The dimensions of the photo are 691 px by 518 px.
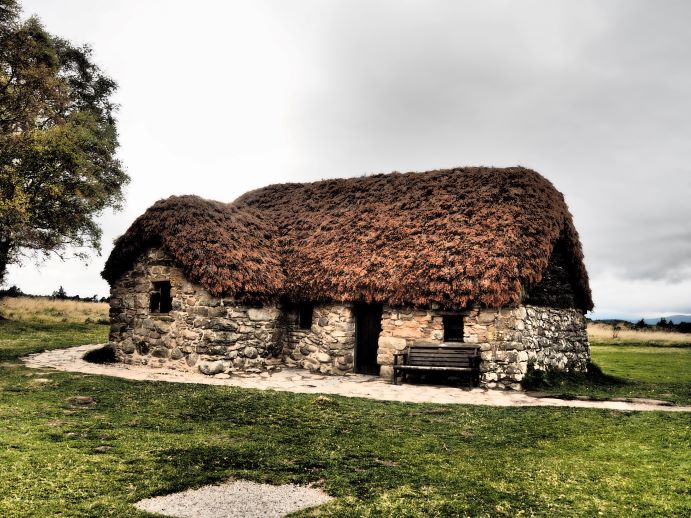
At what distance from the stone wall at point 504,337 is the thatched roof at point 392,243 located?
626mm

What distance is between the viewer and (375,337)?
55.9 feet

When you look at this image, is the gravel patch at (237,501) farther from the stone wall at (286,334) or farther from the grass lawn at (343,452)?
the stone wall at (286,334)

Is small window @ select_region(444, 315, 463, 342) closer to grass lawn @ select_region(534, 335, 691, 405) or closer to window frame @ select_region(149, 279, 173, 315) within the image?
grass lawn @ select_region(534, 335, 691, 405)

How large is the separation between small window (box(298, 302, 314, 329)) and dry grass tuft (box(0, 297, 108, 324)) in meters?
16.9

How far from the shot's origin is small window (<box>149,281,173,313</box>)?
54.9 feet

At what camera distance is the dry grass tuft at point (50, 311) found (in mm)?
28719

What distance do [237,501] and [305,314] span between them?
1278 centimetres

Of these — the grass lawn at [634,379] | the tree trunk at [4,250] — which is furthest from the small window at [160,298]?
the grass lawn at [634,379]

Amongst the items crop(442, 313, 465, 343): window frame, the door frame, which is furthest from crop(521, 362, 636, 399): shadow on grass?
the door frame

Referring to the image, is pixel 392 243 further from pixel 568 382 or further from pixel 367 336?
pixel 568 382

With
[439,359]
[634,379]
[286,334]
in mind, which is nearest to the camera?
[439,359]

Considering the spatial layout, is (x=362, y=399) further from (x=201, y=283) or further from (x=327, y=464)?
(x=201, y=283)

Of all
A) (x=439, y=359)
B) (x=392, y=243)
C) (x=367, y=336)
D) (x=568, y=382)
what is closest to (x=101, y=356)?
(x=367, y=336)

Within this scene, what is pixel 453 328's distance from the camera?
15312 millimetres
